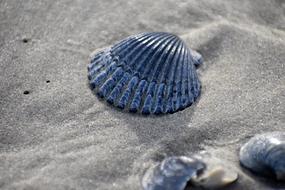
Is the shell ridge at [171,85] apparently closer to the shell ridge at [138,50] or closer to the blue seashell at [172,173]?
the shell ridge at [138,50]

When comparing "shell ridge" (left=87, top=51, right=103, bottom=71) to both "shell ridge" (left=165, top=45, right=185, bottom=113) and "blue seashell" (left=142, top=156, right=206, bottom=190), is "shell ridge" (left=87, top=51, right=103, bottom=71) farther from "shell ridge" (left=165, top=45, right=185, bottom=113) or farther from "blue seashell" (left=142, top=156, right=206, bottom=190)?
"blue seashell" (left=142, top=156, right=206, bottom=190)

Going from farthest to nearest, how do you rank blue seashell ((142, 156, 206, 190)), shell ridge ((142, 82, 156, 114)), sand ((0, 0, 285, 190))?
shell ridge ((142, 82, 156, 114)) < sand ((0, 0, 285, 190)) < blue seashell ((142, 156, 206, 190))

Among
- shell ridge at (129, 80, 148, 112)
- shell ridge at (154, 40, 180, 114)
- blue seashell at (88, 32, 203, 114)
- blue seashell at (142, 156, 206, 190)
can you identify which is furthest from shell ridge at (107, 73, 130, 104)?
blue seashell at (142, 156, 206, 190)

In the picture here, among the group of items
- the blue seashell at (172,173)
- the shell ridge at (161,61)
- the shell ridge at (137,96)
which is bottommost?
the blue seashell at (172,173)

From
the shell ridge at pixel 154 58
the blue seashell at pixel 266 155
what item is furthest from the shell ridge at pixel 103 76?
the blue seashell at pixel 266 155

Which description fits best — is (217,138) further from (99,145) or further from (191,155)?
(99,145)

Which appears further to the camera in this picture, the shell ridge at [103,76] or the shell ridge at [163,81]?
the shell ridge at [103,76]
